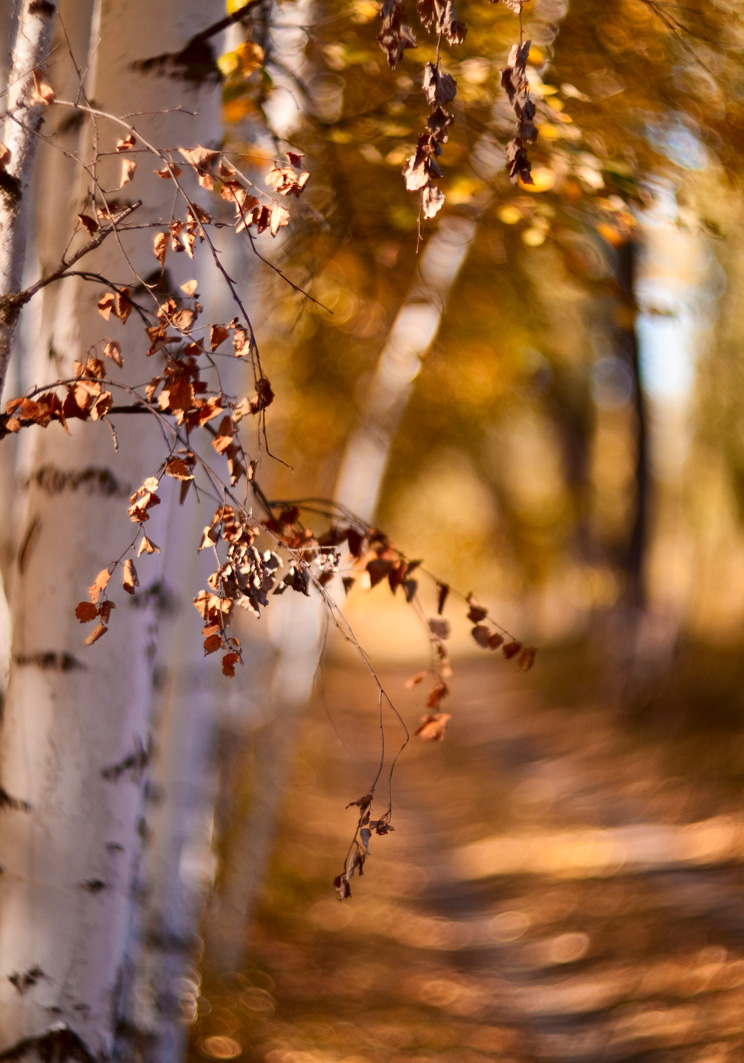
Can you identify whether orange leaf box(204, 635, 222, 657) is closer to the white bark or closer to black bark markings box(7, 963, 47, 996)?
the white bark

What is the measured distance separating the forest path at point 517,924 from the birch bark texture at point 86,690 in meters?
2.86

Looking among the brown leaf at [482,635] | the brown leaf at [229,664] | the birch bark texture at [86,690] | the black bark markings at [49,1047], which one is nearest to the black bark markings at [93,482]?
the birch bark texture at [86,690]

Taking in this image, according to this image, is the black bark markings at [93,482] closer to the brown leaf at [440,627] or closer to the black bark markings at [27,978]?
the brown leaf at [440,627]

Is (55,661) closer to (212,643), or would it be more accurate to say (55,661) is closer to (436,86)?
(212,643)

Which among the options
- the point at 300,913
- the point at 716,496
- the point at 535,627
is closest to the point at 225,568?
the point at 300,913

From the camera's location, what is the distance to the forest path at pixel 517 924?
4879 mm

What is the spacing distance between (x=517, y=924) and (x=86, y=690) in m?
5.08

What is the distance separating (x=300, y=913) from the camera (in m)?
6.68

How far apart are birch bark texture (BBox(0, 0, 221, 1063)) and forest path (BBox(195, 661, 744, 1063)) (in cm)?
286

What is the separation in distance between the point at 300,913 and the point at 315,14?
5708 mm

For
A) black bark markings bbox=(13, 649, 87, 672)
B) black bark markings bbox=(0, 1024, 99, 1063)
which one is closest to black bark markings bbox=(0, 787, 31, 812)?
black bark markings bbox=(13, 649, 87, 672)

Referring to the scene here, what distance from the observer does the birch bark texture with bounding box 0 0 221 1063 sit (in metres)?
2.19

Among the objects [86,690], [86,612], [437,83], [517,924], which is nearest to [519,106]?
[437,83]

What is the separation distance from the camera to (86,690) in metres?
2.21
